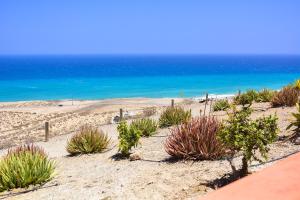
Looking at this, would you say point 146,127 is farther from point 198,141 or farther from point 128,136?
point 198,141

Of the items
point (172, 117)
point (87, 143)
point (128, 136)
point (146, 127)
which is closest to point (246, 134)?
point (128, 136)

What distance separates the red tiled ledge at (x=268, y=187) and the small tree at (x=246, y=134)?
16.0 feet

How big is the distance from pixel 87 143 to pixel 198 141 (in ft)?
17.0

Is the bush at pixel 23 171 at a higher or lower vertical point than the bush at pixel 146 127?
lower

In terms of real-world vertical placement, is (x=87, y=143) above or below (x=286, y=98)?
below

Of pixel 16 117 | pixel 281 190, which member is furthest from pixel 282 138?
pixel 16 117

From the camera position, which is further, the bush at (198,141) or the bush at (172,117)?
the bush at (172,117)

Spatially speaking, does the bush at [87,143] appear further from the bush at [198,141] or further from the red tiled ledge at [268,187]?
the red tiled ledge at [268,187]

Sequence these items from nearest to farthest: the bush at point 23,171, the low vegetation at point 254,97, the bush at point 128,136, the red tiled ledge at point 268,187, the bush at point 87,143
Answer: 1. the red tiled ledge at point 268,187
2. the bush at point 23,171
3. the bush at point 128,136
4. the bush at point 87,143
5. the low vegetation at point 254,97

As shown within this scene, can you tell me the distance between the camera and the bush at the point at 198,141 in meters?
10.1

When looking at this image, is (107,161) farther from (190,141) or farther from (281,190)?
(281,190)

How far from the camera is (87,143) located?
47.6ft

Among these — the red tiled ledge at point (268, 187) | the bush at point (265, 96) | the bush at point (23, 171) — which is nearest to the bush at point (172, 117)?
the bush at point (265, 96)

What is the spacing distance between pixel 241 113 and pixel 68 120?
2738cm
